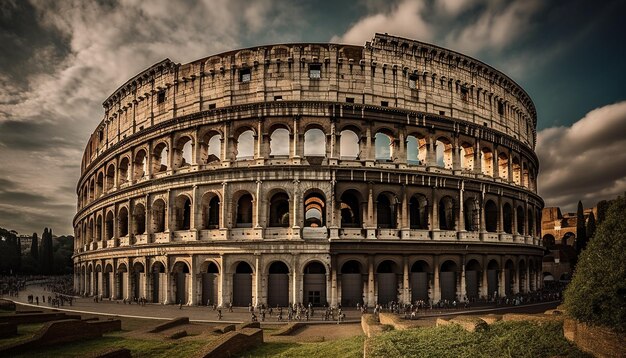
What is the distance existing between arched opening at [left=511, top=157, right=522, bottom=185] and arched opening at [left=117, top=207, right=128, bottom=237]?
3234 cm

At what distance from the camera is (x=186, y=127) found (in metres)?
27.5

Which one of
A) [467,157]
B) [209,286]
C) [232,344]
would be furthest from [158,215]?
[467,157]

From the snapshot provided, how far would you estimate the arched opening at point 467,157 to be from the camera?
29.0 meters

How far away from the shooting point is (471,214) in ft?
93.7

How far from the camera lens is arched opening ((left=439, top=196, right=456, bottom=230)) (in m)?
27.6

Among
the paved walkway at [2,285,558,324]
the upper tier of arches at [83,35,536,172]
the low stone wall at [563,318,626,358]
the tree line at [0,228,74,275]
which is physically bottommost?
the tree line at [0,228,74,275]

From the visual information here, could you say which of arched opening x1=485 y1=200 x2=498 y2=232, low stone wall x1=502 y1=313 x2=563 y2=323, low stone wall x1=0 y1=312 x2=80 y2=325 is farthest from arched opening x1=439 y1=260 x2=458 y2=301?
low stone wall x1=0 y1=312 x2=80 y2=325

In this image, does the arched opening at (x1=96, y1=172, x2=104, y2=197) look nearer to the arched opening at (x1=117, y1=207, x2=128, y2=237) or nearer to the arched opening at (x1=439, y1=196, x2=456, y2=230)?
the arched opening at (x1=117, y1=207, x2=128, y2=237)

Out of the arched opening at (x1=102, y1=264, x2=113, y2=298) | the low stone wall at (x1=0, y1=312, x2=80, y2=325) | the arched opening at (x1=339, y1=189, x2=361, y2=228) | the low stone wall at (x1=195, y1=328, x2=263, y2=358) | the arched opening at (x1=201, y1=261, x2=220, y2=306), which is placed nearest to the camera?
the low stone wall at (x1=195, y1=328, x2=263, y2=358)

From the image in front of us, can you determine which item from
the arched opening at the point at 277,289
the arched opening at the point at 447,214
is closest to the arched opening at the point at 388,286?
the arched opening at the point at 447,214

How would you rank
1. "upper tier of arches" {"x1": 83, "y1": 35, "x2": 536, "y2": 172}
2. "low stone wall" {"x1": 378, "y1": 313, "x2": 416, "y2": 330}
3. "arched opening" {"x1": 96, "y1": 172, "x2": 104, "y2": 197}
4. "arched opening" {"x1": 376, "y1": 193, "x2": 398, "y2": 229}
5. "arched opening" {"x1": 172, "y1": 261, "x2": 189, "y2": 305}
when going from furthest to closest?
"arched opening" {"x1": 96, "y1": 172, "x2": 104, "y2": 197}
"arched opening" {"x1": 172, "y1": 261, "x2": 189, "y2": 305}
"arched opening" {"x1": 376, "y1": 193, "x2": 398, "y2": 229}
"upper tier of arches" {"x1": 83, "y1": 35, "x2": 536, "y2": 172}
"low stone wall" {"x1": 378, "y1": 313, "x2": 416, "y2": 330}

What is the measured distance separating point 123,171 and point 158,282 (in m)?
10.4

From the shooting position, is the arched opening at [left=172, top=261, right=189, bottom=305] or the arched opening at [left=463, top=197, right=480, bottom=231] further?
the arched opening at [left=463, top=197, right=480, bottom=231]

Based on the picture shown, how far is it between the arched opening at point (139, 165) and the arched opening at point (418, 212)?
67.3 ft
